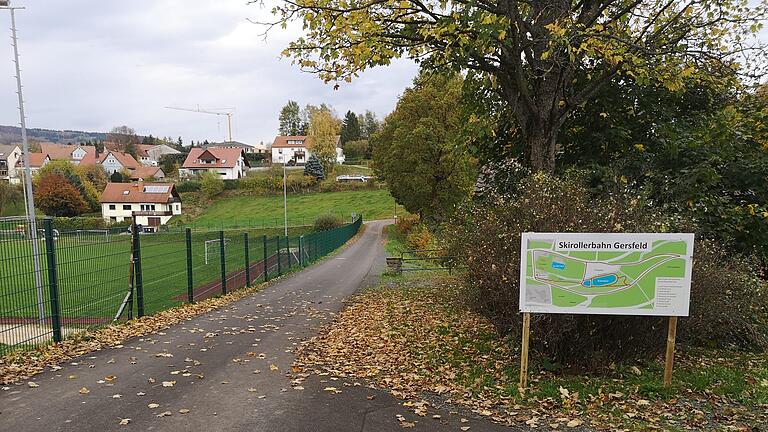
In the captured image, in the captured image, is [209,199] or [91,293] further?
[209,199]

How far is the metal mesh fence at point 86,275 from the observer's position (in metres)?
7.29

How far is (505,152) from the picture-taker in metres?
11.9

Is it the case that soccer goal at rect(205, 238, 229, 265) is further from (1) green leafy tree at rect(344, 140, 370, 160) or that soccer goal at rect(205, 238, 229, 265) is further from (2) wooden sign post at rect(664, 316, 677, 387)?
(1) green leafy tree at rect(344, 140, 370, 160)

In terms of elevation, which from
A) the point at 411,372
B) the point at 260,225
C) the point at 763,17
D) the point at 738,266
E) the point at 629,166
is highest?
the point at 763,17

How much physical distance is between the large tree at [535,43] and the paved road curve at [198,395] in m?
5.08

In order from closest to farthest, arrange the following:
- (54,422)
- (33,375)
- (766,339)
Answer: (54,422)
(33,375)
(766,339)

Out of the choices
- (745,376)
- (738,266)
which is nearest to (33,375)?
(745,376)

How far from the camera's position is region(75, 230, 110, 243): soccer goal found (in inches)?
325

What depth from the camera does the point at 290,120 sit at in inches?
5192

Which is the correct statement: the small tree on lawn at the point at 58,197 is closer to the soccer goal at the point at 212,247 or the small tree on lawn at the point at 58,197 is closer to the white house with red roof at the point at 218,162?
the white house with red roof at the point at 218,162

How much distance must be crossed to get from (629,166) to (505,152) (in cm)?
296

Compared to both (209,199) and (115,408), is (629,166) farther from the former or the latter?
(209,199)

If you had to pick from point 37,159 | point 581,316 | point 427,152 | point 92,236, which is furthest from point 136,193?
point 581,316

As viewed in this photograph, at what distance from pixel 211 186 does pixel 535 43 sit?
248 feet
